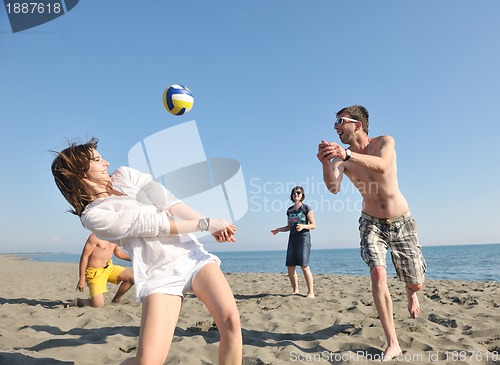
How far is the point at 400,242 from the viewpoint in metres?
3.96

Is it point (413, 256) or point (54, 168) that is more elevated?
point (54, 168)

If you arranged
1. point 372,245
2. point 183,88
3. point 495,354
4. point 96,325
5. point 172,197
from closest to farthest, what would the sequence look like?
→ point 172,197, point 495,354, point 372,245, point 96,325, point 183,88

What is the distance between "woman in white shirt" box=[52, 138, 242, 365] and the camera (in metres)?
2.23

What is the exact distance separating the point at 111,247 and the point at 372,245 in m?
4.42

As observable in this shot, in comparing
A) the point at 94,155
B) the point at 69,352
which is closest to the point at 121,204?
the point at 94,155

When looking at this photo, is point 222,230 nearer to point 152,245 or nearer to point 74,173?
point 152,245

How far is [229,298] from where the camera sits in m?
2.38

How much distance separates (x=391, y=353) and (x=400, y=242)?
111 cm

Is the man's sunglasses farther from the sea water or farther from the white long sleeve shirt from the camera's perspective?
the sea water

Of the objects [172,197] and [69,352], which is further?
[69,352]

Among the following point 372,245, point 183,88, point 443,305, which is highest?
point 183,88

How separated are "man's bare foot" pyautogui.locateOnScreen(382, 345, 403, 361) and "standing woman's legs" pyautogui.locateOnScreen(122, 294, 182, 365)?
7.06ft

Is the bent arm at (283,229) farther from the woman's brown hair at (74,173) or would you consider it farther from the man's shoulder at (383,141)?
the woman's brown hair at (74,173)

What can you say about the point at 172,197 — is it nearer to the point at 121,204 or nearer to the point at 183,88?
the point at 121,204
